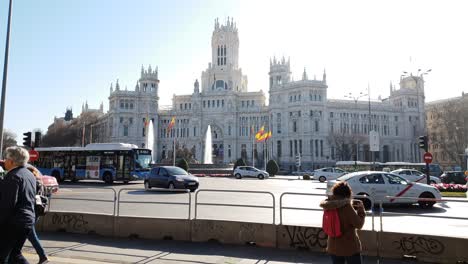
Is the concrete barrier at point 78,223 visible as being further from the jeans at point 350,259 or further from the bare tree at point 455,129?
the bare tree at point 455,129

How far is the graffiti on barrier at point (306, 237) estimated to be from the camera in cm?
777

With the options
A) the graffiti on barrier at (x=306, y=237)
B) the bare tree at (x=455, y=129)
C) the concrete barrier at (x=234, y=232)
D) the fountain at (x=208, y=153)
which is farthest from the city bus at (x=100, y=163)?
the bare tree at (x=455, y=129)

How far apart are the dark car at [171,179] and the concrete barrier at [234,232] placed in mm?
13252

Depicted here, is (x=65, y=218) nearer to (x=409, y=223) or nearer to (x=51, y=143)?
(x=409, y=223)

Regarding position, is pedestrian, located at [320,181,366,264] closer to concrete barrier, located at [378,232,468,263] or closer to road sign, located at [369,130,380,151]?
concrete barrier, located at [378,232,468,263]

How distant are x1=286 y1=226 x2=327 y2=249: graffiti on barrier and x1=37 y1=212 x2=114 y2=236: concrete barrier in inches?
188

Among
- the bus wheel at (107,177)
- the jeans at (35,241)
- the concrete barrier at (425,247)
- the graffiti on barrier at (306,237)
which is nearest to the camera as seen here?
the jeans at (35,241)

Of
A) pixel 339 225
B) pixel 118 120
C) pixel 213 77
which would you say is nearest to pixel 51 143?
pixel 118 120

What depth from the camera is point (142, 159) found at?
1202 inches

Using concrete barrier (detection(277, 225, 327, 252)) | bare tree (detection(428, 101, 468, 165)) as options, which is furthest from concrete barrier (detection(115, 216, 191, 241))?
bare tree (detection(428, 101, 468, 165))

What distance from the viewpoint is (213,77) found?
107m

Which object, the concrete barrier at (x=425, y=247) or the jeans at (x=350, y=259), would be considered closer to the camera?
the jeans at (x=350, y=259)

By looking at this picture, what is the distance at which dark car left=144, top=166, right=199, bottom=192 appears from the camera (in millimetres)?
21953

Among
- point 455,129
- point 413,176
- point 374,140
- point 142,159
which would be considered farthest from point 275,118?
point 142,159
